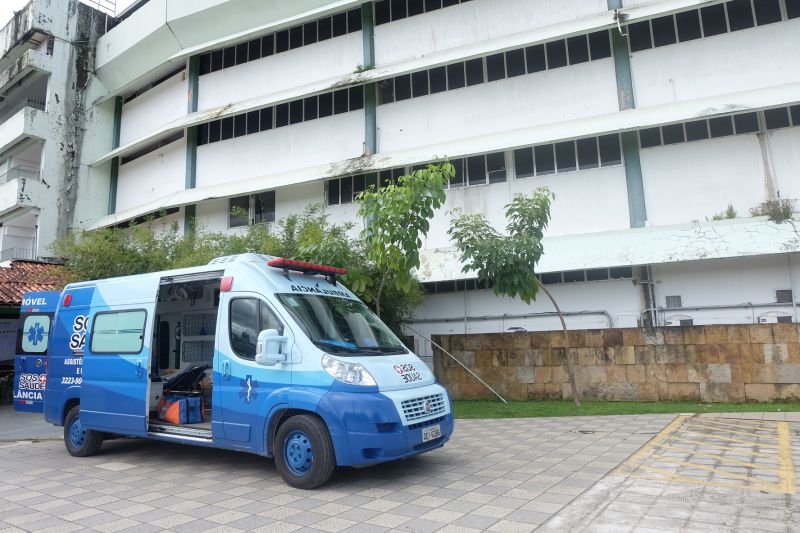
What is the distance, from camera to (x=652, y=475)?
18.9 ft

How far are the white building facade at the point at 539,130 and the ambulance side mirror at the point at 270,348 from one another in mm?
9739

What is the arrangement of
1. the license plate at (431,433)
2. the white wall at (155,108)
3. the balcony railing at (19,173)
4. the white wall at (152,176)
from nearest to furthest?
1. the license plate at (431,433)
2. the white wall at (152,176)
3. the white wall at (155,108)
4. the balcony railing at (19,173)

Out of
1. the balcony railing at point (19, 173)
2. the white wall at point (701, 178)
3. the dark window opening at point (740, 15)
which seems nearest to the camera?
the white wall at point (701, 178)

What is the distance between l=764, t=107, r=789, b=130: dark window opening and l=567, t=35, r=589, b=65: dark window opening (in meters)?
4.69

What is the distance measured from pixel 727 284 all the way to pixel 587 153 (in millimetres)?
4846

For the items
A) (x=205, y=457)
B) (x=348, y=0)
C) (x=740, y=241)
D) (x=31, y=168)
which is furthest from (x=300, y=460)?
(x=31, y=168)

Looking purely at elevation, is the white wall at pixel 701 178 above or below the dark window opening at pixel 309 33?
below

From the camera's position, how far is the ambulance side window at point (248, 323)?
606cm

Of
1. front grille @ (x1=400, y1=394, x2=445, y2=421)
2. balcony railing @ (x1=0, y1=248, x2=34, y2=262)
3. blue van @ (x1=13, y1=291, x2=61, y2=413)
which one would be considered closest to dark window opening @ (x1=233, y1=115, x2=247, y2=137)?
blue van @ (x1=13, y1=291, x2=61, y2=413)

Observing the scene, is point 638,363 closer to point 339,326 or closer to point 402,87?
point 339,326

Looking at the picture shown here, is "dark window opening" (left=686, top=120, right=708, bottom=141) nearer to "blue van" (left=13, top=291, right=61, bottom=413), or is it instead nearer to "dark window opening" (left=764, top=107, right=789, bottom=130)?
"dark window opening" (left=764, top=107, right=789, bottom=130)

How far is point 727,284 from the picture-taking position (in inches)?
519

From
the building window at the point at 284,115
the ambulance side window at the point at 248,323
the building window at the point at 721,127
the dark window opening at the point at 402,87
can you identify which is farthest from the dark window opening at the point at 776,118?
the ambulance side window at the point at 248,323

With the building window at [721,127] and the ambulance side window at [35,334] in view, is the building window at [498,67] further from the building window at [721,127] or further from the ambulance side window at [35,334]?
the ambulance side window at [35,334]
